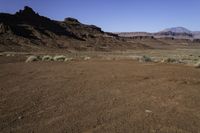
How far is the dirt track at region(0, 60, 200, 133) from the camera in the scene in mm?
6484

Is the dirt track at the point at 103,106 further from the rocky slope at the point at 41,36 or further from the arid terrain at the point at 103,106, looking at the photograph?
the rocky slope at the point at 41,36

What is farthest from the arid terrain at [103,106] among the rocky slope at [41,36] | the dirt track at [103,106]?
the rocky slope at [41,36]

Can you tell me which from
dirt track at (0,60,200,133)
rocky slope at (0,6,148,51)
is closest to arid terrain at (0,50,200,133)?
dirt track at (0,60,200,133)

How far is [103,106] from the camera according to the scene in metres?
8.20

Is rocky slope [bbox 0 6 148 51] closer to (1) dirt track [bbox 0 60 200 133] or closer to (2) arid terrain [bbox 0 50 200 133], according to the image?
(1) dirt track [bbox 0 60 200 133]

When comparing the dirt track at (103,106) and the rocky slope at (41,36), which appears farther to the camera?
the rocky slope at (41,36)

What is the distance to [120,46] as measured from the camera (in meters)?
94.8

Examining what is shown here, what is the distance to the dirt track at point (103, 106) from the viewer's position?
21.3 ft

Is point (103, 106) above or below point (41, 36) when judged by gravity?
above

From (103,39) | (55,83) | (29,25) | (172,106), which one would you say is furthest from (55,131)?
(103,39)

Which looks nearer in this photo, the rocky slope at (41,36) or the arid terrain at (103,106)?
the arid terrain at (103,106)

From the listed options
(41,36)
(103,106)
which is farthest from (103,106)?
(41,36)

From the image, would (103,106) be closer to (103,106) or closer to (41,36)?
(103,106)

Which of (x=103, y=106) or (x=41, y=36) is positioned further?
(x=41, y=36)
